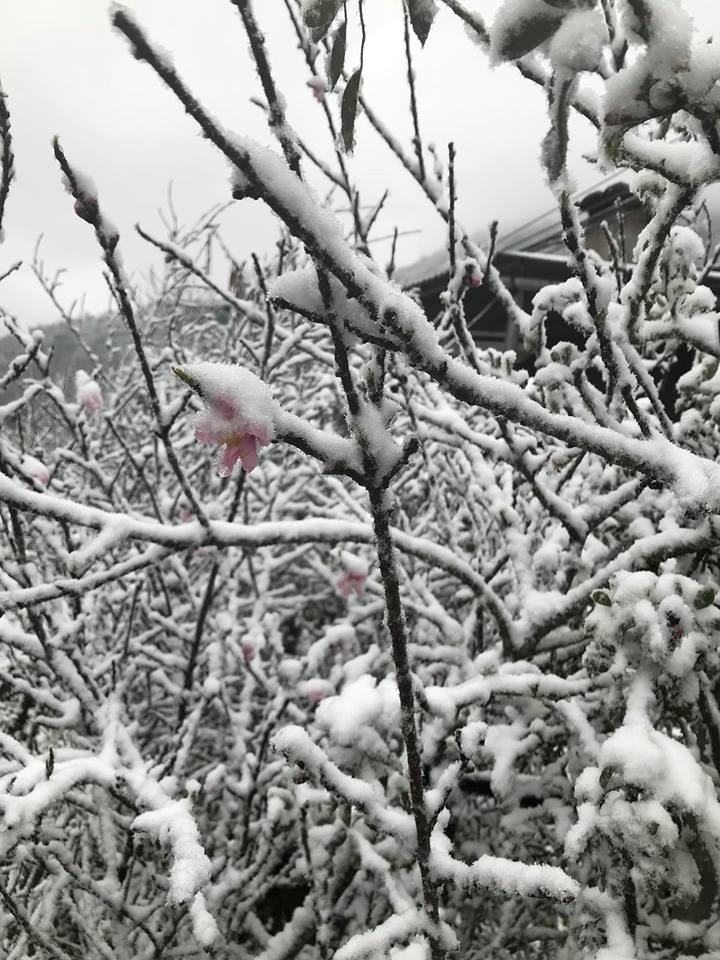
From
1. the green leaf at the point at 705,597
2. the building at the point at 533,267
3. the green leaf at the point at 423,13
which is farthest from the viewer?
the building at the point at 533,267

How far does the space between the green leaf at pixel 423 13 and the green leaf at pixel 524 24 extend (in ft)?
0.79

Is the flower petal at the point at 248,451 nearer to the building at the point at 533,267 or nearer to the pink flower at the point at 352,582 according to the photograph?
the pink flower at the point at 352,582

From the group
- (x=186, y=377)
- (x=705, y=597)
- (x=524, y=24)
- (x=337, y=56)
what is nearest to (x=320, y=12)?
Result: (x=337, y=56)

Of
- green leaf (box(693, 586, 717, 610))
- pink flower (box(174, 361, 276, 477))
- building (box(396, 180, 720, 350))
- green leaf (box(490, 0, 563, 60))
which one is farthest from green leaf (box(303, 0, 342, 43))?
building (box(396, 180, 720, 350))

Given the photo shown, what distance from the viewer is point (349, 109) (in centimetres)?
67

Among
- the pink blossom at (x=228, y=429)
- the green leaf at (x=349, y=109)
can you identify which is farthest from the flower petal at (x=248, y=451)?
the green leaf at (x=349, y=109)

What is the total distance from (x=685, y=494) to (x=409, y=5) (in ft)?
2.31

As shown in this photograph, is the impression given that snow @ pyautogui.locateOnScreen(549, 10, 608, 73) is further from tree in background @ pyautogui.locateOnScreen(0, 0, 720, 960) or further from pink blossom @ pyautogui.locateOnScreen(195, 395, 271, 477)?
pink blossom @ pyautogui.locateOnScreen(195, 395, 271, 477)

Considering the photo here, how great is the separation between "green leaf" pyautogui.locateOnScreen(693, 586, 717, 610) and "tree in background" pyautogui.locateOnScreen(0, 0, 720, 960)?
0.6 inches

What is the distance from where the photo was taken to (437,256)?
1327 centimetres

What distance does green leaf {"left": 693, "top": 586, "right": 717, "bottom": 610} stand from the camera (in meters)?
1.41

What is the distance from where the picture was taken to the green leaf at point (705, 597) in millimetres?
1414

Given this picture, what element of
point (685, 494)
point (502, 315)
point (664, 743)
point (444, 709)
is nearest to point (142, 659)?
point (444, 709)

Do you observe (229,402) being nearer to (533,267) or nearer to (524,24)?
(524,24)
